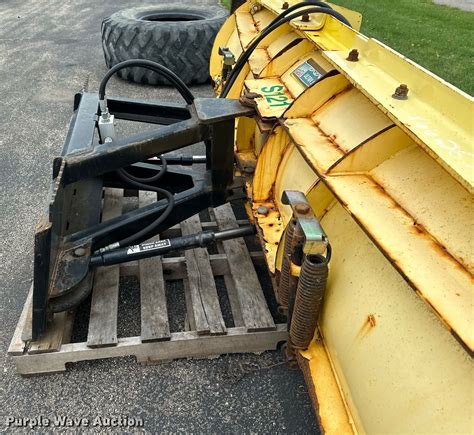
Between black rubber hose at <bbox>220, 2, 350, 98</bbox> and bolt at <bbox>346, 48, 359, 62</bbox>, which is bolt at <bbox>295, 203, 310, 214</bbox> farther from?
black rubber hose at <bbox>220, 2, 350, 98</bbox>

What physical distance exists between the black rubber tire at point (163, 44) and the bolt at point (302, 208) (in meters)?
3.89

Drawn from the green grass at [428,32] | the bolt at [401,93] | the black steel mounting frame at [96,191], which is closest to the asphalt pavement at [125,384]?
the black steel mounting frame at [96,191]

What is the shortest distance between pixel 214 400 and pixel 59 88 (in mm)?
4354

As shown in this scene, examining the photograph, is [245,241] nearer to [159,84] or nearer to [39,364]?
[39,364]

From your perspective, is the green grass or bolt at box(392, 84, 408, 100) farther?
the green grass

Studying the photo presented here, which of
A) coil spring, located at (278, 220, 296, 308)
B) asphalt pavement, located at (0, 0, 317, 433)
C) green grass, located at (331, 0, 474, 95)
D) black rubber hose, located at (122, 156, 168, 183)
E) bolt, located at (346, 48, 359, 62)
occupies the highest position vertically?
bolt, located at (346, 48, 359, 62)

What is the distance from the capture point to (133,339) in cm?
201

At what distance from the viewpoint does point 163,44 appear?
477 cm

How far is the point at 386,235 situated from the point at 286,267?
385 mm

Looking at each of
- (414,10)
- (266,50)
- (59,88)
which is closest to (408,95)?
(266,50)

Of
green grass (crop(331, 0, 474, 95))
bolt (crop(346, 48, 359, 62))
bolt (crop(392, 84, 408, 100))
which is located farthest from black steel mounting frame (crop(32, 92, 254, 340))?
green grass (crop(331, 0, 474, 95))

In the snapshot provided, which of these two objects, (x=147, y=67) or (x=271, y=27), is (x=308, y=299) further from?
(x=271, y=27)

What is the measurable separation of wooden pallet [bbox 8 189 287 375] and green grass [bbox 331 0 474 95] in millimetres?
3999

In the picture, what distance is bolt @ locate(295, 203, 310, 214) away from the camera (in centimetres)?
139
